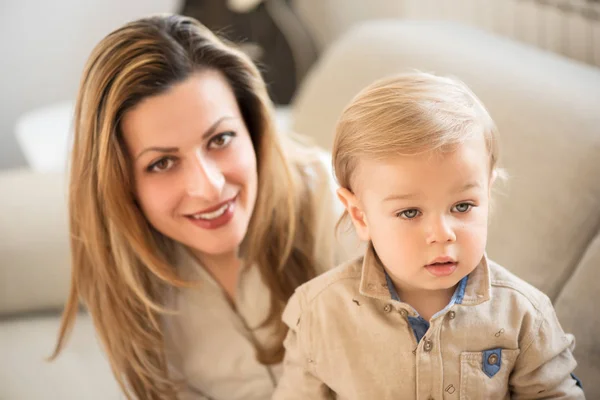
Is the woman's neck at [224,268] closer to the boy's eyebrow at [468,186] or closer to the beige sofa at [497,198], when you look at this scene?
the beige sofa at [497,198]

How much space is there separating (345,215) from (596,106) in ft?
1.75

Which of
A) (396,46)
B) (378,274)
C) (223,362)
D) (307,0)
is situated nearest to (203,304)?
(223,362)

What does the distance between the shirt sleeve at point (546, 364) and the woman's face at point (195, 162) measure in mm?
517

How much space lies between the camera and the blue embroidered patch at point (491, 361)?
1000 mm

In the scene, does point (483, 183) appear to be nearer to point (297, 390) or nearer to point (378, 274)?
point (378, 274)

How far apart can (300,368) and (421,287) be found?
0.79 feet

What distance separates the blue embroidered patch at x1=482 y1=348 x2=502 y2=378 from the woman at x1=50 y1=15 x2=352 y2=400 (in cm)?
45

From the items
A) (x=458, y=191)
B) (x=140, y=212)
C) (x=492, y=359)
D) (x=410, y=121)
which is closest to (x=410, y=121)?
(x=410, y=121)

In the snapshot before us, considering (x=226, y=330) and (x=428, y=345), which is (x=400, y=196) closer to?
(x=428, y=345)

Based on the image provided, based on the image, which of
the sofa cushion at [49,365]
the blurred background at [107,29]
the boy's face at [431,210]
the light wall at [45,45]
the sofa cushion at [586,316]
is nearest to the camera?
the boy's face at [431,210]

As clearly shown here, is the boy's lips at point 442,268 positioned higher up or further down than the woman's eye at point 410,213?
further down

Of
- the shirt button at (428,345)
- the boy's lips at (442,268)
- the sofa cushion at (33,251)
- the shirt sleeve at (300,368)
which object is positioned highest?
the boy's lips at (442,268)

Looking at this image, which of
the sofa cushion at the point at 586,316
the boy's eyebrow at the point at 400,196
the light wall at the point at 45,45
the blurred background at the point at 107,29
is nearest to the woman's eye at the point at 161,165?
the boy's eyebrow at the point at 400,196

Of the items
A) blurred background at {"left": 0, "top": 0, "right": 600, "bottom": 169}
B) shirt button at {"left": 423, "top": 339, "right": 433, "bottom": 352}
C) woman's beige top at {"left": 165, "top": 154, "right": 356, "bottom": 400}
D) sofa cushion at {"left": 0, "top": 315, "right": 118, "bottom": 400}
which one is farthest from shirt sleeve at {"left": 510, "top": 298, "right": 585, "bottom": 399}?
blurred background at {"left": 0, "top": 0, "right": 600, "bottom": 169}
